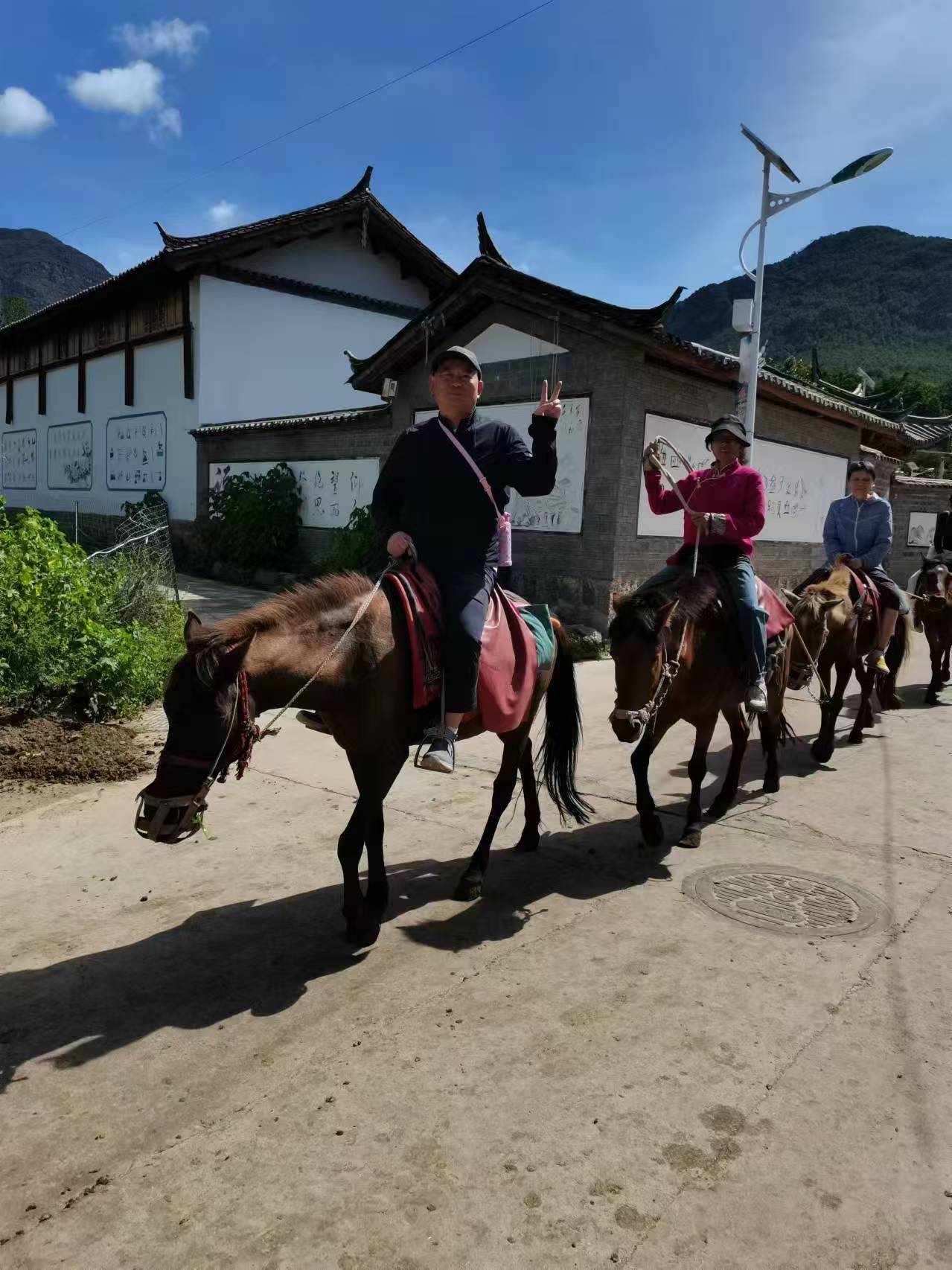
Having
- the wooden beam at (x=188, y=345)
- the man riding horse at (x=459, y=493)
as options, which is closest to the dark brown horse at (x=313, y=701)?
the man riding horse at (x=459, y=493)

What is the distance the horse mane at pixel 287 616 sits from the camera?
2.69 m

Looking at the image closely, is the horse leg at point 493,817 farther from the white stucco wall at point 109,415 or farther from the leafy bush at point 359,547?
the white stucco wall at point 109,415

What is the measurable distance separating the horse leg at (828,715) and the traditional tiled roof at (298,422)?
8893 mm

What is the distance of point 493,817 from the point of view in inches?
155

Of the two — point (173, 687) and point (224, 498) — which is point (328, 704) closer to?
point (173, 687)

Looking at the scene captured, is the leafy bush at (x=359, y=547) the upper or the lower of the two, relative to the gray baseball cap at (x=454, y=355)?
lower

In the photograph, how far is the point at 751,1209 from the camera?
6.57 ft

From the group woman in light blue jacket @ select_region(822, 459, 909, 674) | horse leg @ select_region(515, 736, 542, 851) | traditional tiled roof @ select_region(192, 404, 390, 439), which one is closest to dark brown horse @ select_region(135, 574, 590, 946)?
horse leg @ select_region(515, 736, 542, 851)

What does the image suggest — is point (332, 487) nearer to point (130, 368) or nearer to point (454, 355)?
point (130, 368)

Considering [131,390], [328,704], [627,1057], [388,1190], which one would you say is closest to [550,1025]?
[627,1057]

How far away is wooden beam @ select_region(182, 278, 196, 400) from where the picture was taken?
17672 mm

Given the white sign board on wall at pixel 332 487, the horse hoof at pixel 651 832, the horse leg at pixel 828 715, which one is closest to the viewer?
the horse hoof at pixel 651 832

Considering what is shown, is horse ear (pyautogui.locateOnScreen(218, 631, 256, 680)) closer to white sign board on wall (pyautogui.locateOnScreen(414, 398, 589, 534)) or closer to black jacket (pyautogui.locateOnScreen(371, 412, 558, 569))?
black jacket (pyautogui.locateOnScreen(371, 412, 558, 569))

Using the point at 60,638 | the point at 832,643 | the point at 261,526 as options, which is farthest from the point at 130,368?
the point at 832,643
